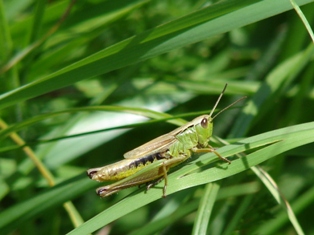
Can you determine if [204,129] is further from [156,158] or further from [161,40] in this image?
[161,40]

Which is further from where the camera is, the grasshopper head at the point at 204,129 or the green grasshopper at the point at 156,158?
the grasshopper head at the point at 204,129

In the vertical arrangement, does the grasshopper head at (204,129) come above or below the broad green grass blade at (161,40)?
below

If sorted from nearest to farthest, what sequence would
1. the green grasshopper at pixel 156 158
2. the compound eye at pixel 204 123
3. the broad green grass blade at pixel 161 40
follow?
the broad green grass blade at pixel 161 40, the green grasshopper at pixel 156 158, the compound eye at pixel 204 123

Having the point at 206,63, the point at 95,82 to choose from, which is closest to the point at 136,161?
the point at 95,82

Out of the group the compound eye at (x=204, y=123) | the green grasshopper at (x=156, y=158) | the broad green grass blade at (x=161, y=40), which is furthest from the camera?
the compound eye at (x=204, y=123)

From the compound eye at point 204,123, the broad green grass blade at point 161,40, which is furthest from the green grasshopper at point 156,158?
the broad green grass blade at point 161,40

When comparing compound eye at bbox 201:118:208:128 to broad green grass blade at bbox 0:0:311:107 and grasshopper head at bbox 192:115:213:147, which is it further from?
broad green grass blade at bbox 0:0:311:107

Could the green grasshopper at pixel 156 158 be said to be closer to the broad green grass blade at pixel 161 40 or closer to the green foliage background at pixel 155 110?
the green foliage background at pixel 155 110
